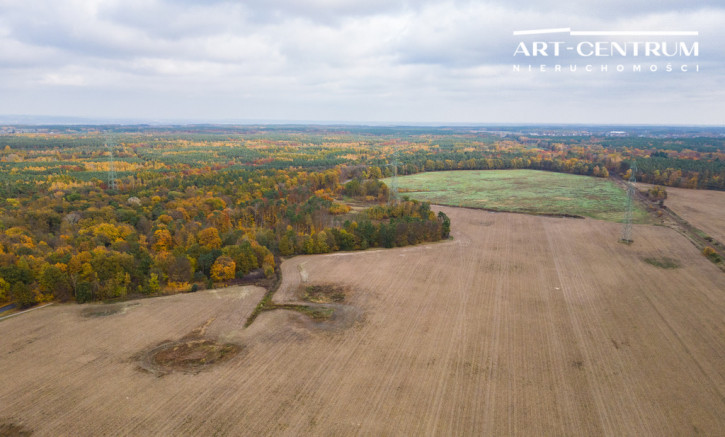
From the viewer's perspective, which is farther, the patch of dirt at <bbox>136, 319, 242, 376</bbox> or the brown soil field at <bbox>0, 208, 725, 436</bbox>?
the patch of dirt at <bbox>136, 319, 242, 376</bbox>

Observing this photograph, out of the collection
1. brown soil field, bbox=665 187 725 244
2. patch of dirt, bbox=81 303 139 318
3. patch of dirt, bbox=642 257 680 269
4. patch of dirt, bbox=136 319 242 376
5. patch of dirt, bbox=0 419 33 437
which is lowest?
patch of dirt, bbox=0 419 33 437

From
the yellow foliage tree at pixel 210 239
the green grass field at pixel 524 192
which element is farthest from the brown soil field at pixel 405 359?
the green grass field at pixel 524 192

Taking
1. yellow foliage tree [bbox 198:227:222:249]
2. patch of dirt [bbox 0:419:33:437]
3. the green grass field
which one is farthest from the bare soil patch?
the green grass field

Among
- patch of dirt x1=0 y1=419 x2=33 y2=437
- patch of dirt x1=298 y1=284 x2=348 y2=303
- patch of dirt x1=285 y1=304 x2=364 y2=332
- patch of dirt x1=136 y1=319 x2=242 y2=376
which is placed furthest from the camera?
patch of dirt x1=298 y1=284 x2=348 y2=303

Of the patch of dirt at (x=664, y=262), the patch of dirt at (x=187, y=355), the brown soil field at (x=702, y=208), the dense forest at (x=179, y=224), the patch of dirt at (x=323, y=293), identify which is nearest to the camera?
the patch of dirt at (x=187, y=355)

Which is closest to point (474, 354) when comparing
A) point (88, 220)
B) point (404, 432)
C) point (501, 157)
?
point (404, 432)

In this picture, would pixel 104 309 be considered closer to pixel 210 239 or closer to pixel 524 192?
pixel 210 239

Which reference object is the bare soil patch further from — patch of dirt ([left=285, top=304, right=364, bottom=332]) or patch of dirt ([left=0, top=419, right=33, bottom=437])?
patch of dirt ([left=285, top=304, right=364, bottom=332])

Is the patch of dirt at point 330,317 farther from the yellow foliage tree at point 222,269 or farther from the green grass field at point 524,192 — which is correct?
the green grass field at point 524,192
